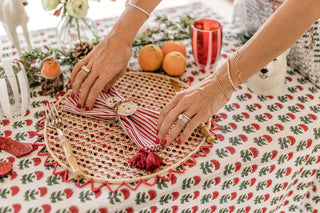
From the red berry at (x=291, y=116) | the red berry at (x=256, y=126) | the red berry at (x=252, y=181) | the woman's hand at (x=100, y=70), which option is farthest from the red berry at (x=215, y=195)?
the woman's hand at (x=100, y=70)

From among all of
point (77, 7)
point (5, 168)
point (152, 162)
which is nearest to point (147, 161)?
point (152, 162)

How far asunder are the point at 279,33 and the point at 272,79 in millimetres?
196

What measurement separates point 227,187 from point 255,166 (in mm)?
92

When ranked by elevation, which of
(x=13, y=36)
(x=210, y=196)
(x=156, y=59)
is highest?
(x=13, y=36)

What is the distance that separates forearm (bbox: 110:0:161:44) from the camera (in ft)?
3.08

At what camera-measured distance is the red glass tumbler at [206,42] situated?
0.96 meters

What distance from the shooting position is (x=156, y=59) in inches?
39.3

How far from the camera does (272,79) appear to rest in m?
0.91

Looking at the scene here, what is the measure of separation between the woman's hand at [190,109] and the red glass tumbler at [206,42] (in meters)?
0.21

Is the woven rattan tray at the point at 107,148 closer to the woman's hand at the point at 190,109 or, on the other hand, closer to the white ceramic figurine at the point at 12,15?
the woman's hand at the point at 190,109

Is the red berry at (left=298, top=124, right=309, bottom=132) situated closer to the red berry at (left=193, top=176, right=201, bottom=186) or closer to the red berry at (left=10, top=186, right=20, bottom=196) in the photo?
the red berry at (left=193, top=176, right=201, bottom=186)

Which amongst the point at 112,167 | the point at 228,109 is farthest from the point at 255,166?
the point at 112,167

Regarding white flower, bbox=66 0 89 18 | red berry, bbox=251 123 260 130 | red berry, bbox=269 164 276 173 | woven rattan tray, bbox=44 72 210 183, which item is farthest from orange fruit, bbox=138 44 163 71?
red berry, bbox=269 164 276 173

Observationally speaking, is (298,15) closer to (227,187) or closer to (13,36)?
(227,187)
